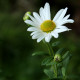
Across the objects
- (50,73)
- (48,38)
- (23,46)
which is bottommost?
(50,73)

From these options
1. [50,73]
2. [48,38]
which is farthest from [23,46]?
[48,38]

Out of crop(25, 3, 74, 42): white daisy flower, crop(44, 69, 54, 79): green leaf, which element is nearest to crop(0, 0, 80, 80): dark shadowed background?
crop(44, 69, 54, 79): green leaf

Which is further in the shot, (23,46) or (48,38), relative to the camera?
(23,46)

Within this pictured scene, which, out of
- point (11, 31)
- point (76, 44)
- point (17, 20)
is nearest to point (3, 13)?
point (17, 20)

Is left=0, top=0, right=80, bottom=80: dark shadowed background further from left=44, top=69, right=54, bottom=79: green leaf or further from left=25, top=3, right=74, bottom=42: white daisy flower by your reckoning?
left=25, top=3, right=74, bottom=42: white daisy flower

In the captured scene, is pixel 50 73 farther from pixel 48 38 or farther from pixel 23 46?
pixel 23 46

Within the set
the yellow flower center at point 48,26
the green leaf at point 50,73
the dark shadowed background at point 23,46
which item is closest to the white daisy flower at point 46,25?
the yellow flower center at point 48,26
